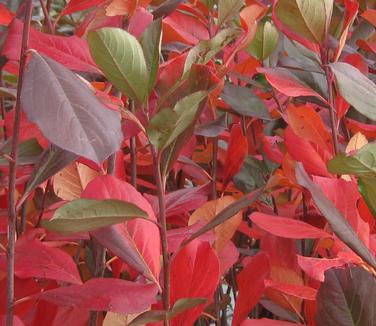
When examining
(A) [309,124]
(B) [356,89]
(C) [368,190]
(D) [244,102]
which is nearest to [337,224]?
(C) [368,190]

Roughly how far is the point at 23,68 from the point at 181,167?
1.65ft

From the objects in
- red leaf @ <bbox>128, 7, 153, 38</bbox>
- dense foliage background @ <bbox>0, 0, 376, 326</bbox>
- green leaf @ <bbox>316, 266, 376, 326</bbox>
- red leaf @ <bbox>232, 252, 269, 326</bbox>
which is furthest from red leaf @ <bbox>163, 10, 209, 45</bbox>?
green leaf @ <bbox>316, 266, 376, 326</bbox>

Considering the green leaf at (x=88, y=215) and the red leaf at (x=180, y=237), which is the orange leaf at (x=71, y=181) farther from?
the green leaf at (x=88, y=215)

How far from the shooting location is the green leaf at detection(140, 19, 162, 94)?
55 centimetres

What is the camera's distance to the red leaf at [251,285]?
677 millimetres

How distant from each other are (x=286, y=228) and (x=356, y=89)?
0.15 metres

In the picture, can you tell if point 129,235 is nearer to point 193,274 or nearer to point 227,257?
point 193,274

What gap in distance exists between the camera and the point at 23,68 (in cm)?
53

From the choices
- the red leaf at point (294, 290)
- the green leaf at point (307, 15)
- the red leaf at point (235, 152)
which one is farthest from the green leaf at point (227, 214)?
the red leaf at point (235, 152)

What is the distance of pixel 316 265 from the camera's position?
61 centimetres

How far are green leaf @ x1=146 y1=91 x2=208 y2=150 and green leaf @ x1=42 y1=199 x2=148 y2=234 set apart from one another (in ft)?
0.18

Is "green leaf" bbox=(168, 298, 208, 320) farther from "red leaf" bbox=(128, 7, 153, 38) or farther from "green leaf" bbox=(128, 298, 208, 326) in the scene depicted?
"red leaf" bbox=(128, 7, 153, 38)

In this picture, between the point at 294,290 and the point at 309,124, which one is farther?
the point at 309,124

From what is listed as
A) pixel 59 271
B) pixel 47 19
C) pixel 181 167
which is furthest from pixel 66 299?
pixel 181 167
